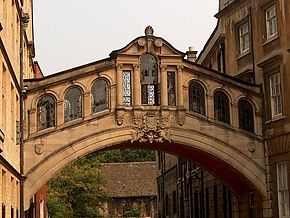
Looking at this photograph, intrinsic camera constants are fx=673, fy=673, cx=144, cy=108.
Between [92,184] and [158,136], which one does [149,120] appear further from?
[92,184]

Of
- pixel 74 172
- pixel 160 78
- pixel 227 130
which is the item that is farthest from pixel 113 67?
pixel 74 172

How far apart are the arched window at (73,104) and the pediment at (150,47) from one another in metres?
2.18

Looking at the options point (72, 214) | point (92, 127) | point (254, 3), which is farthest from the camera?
point (72, 214)

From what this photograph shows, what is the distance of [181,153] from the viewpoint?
31.2m

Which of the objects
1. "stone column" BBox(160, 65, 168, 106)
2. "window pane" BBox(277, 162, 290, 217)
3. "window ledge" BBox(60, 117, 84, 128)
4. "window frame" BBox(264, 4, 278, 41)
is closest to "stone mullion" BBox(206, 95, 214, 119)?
"stone column" BBox(160, 65, 168, 106)

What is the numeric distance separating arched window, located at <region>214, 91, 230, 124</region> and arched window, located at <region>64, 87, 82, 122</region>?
5.78 meters

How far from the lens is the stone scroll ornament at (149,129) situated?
90.2ft

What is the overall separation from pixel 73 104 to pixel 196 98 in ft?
17.0

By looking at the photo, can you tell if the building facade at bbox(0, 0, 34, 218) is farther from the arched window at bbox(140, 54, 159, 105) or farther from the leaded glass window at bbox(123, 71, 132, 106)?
the arched window at bbox(140, 54, 159, 105)

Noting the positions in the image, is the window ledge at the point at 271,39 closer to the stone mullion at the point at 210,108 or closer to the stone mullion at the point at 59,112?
the stone mullion at the point at 210,108

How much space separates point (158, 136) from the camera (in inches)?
1085

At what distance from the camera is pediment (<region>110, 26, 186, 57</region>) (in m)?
27.6

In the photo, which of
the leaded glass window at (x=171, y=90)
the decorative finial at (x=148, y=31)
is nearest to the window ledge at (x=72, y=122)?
the leaded glass window at (x=171, y=90)

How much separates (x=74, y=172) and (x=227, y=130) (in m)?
29.7
